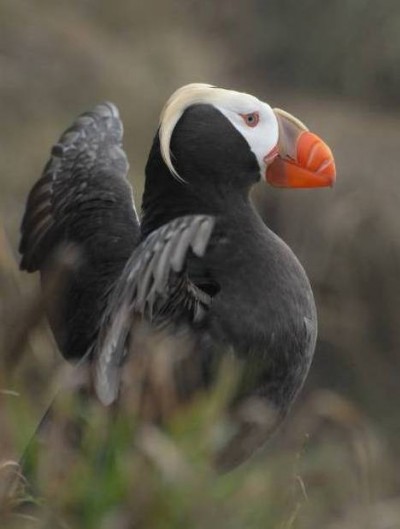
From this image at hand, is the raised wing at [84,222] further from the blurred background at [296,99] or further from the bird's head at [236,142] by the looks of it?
the blurred background at [296,99]

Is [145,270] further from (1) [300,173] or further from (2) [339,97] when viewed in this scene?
(2) [339,97]

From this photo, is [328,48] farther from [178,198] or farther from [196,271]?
[196,271]

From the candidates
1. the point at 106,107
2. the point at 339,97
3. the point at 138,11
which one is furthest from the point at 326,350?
the point at 106,107

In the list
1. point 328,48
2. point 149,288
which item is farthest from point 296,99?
point 149,288

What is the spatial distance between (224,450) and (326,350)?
5.87 metres

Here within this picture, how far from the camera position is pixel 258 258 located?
3967 millimetres

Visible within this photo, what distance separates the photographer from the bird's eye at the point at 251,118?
4.15m

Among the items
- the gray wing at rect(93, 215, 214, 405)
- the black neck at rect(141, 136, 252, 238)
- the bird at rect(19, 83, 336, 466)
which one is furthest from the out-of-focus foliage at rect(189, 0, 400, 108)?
the gray wing at rect(93, 215, 214, 405)

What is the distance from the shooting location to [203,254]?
12.7 feet

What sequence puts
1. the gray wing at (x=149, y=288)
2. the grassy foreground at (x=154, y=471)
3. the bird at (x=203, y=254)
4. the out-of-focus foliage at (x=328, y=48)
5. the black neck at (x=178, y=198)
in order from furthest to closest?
the out-of-focus foliage at (x=328, y=48) → the black neck at (x=178, y=198) → the bird at (x=203, y=254) → the gray wing at (x=149, y=288) → the grassy foreground at (x=154, y=471)

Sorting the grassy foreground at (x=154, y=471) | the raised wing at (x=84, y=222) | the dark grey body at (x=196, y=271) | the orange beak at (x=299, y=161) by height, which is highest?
the grassy foreground at (x=154, y=471)

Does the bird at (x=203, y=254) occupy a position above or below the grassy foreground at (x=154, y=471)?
below

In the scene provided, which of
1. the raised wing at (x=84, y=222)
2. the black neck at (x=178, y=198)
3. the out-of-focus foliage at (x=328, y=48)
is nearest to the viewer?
the black neck at (x=178, y=198)

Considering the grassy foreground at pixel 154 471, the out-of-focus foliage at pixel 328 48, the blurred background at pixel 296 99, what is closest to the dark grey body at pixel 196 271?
the grassy foreground at pixel 154 471
